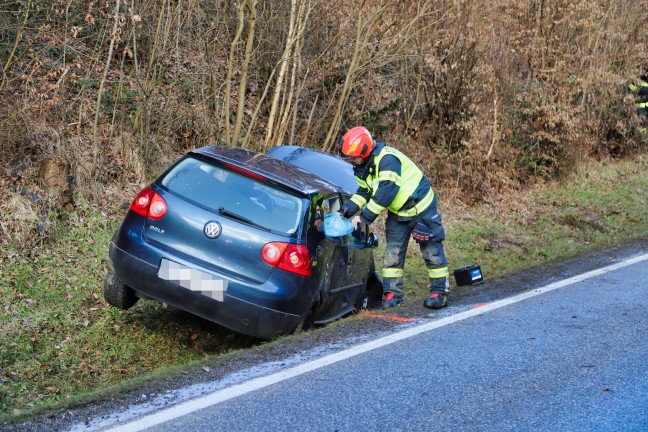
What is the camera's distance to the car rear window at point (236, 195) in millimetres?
6344

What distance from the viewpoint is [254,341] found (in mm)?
7328

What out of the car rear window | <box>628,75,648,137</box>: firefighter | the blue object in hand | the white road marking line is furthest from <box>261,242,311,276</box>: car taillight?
<box>628,75,648,137</box>: firefighter

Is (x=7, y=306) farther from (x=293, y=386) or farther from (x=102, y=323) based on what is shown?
(x=293, y=386)

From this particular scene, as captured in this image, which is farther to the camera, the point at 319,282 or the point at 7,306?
the point at 7,306

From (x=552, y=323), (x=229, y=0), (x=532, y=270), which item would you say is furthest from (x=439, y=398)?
(x=229, y=0)

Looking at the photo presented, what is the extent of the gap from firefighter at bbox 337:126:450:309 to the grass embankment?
1527mm

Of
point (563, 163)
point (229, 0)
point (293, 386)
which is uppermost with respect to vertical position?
point (229, 0)

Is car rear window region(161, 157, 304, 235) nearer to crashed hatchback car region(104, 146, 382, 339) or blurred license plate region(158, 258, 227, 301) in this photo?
crashed hatchback car region(104, 146, 382, 339)

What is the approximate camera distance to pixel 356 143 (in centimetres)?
729

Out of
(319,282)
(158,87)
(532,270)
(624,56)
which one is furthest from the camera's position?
(624,56)

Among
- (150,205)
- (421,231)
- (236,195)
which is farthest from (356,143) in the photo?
(150,205)

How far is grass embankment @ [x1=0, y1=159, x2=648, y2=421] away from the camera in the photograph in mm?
6230

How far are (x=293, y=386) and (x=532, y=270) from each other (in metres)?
5.49

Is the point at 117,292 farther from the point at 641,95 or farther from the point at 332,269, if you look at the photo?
the point at 641,95
